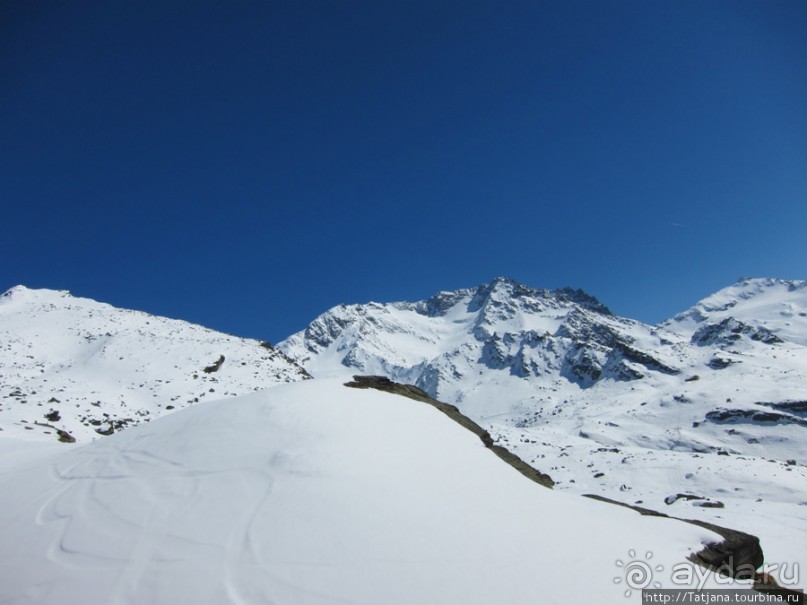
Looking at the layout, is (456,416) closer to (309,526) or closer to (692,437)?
(309,526)

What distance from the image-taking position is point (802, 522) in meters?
23.6

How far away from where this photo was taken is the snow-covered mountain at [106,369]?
86.6 ft

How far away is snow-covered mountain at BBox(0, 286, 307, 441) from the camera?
26406mm

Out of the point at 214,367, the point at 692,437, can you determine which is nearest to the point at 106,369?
the point at 214,367

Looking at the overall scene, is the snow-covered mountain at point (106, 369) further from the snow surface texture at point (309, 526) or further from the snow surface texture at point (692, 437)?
the snow surface texture at point (692, 437)

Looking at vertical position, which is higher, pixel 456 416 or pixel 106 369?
pixel 106 369

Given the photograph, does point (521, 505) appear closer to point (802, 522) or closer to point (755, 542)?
point (755, 542)

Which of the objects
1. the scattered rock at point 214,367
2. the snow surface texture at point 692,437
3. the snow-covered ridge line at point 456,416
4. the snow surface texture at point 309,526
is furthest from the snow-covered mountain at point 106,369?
the snow surface texture at point 692,437

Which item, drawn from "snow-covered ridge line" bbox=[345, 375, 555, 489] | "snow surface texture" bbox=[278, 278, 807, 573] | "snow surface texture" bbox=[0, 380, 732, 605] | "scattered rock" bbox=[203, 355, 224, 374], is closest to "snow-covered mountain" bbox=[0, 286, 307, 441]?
"scattered rock" bbox=[203, 355, 224, 374]

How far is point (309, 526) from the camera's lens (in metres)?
6.50

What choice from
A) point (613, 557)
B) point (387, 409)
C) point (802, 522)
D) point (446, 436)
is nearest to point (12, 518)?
point (387, 409)

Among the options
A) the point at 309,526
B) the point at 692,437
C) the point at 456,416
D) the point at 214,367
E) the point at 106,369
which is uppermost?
the point at 692,437

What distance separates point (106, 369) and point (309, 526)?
3930 centimetres

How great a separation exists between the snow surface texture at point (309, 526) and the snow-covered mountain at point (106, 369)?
613 inches
